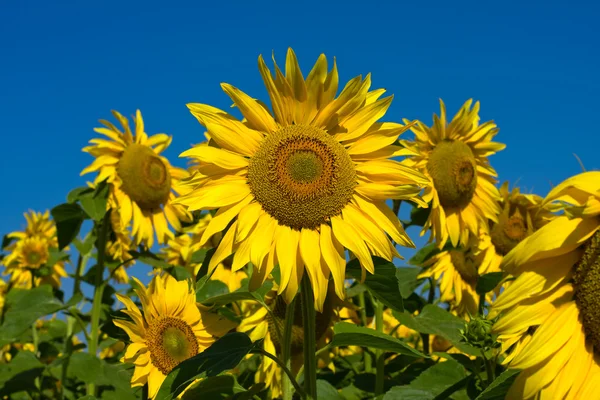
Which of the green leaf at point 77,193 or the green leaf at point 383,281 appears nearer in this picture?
the green leaf at point 383,281

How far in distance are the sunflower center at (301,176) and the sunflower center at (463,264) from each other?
321cm

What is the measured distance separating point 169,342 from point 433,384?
151 centimetres

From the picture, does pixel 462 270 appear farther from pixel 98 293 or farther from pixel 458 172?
pixel 98 293

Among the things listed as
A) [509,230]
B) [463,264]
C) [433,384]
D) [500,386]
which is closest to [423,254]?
[463,264]

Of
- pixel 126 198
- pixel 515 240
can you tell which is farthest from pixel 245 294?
pixel 515 240

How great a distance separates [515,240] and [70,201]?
3.53m

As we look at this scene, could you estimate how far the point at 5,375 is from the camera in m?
5.70

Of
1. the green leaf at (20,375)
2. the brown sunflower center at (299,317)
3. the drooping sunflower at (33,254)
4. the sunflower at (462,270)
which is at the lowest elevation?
the brown sunflower center at (299,317)

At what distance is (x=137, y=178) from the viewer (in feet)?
18.7

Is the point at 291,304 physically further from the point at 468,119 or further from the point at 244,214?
the point at 468,119

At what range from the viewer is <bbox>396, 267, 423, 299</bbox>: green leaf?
4865mm

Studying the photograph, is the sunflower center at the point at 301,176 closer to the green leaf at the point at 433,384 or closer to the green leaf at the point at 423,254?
the green leaf at the point at 433,384

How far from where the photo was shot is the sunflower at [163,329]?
12.7ft

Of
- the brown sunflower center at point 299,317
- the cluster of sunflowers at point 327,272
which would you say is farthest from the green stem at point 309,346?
the brown sunflower center at point 299,317
